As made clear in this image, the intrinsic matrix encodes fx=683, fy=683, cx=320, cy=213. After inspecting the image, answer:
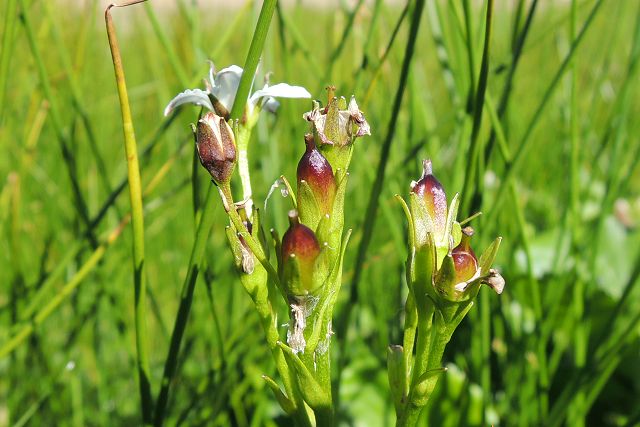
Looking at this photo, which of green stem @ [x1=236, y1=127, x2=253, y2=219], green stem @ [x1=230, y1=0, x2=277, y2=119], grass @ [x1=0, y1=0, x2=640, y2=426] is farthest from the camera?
grass @ [x1=0, y1=0, x2=640, y2=426]

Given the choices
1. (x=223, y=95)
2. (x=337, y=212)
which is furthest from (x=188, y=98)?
(x=337, y=212)

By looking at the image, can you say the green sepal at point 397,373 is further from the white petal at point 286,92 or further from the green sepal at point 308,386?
the white petal at point 286,92

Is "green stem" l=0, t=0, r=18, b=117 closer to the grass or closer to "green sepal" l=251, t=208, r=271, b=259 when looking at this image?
the grass

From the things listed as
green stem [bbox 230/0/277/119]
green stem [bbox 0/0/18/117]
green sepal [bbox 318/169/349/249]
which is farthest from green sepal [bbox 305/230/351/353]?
green stem [bbox 0/0/18/117]

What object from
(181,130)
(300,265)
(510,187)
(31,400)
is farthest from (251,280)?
(181,130)

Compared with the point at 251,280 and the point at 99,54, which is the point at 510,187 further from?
the point at 99,54

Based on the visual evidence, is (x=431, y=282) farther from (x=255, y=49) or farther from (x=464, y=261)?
(x=255, y=49)
